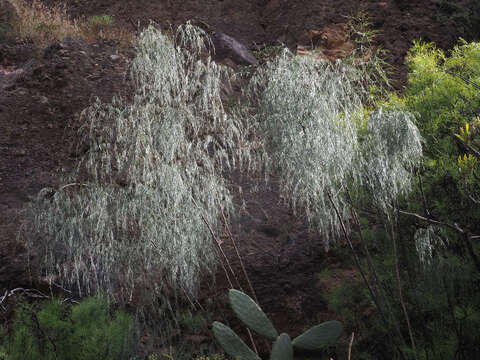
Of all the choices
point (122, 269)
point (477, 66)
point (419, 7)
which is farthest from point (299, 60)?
point (419, 7)

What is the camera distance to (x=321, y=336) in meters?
3.03

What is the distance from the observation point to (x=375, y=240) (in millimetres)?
4230

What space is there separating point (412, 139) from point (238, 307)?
1.81m

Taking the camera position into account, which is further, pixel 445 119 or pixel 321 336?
pixel 445 119

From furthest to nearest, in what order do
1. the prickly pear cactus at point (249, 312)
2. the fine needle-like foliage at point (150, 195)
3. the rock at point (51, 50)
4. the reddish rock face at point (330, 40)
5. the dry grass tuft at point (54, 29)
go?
1. the dry grass tuft at point (54, 29)
2. the reddish rock face at point (330, 40)
3. the rock at point (51, 50)
4. the fine needle-like foliage at point (150, 195)
5. the prickly pear cactus at point (249, 312)

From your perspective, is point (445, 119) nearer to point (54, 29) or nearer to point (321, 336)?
point (321, 336)

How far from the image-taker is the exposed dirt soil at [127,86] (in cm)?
495

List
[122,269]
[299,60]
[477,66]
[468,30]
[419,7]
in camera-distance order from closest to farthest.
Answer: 1. [299,60]
2. [122,269]
3. [477,66]
4. [468,30]
5. [419,7]

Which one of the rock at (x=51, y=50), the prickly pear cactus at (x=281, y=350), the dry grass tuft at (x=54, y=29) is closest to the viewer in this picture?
the prickly pear cactus at (x=281, y=350)

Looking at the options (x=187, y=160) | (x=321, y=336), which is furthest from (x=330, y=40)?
(x=321, y=336)

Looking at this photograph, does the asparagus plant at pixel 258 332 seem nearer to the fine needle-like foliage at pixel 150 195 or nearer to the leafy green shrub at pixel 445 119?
the fine needle-like foliage at pixel 150 195

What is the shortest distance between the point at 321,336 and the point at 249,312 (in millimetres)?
579

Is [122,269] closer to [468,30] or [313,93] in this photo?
[313,93]

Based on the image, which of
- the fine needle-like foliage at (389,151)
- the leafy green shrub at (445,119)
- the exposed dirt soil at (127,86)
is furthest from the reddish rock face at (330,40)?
the fine needle-like foliage at (389,151)
